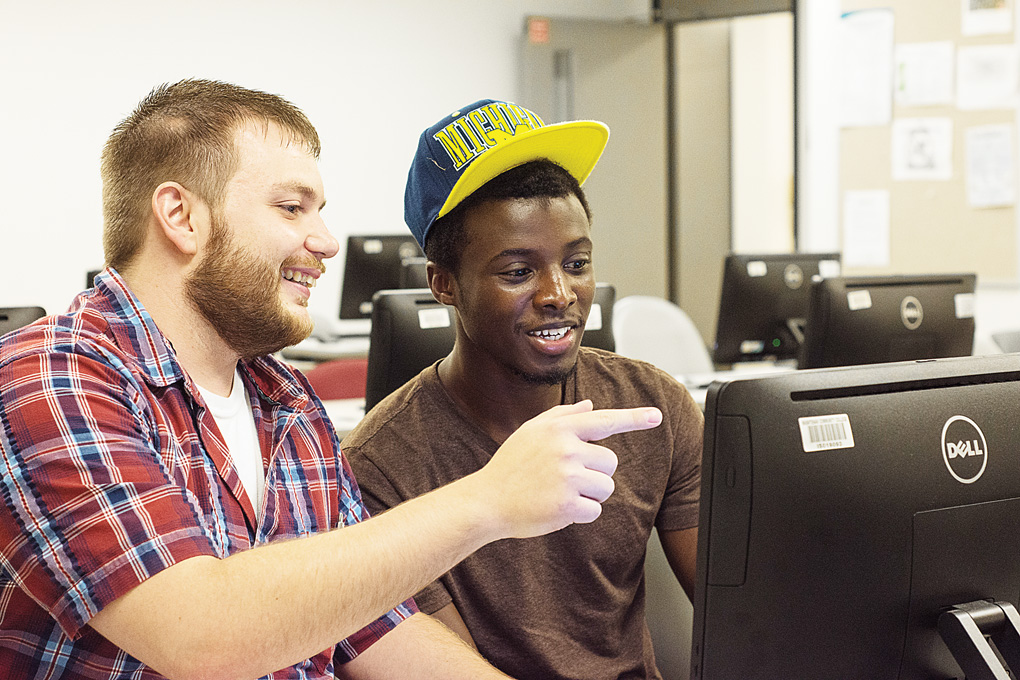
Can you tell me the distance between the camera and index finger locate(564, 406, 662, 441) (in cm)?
87

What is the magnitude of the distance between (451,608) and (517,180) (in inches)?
20.9

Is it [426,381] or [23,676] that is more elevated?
[426,381]

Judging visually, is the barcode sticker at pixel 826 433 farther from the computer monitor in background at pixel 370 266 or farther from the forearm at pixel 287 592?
the computer monitor in background at pixel 370 266

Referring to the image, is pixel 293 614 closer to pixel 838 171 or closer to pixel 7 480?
pixel 7 480

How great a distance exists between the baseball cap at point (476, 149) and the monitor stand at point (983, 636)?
725 mm

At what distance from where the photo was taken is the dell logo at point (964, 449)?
0.84m

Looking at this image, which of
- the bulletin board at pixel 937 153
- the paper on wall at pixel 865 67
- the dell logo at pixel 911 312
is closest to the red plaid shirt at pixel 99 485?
the dell logo at pixel 911 312

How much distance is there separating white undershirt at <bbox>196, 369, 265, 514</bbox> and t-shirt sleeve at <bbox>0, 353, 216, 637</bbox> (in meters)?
0.18

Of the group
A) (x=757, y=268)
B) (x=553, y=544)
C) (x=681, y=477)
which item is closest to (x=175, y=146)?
(x=553, y=544)

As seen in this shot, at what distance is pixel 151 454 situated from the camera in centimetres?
93

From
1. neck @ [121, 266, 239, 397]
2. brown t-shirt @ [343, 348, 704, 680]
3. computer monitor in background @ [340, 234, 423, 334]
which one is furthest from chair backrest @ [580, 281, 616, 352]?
computer monitor in background @ [340, 234, 423, 334]

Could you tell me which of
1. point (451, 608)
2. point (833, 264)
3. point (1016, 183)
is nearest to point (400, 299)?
point (451, 608)

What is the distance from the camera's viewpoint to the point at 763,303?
356 centimetres

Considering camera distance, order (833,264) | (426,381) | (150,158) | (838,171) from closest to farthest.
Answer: (150,158) < (426,381) < (833,264) < (838,171)
